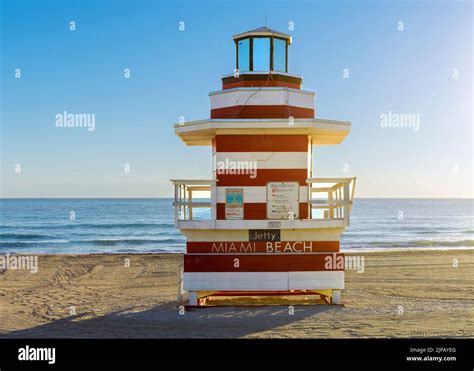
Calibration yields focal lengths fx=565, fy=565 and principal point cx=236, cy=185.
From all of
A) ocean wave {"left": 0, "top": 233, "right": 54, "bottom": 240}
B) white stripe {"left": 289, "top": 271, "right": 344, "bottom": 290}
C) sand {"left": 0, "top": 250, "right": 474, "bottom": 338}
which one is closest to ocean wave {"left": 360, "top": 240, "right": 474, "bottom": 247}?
sand {"left": 0, "top": 250, "right": 474, "bottom": 338}

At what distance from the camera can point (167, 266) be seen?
71.3 ft

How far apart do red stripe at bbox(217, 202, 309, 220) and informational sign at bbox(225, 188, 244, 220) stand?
0.28 ft

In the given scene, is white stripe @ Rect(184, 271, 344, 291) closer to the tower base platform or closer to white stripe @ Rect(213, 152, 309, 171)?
the tower base platform

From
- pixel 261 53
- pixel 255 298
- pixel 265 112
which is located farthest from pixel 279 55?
pixel 255 298

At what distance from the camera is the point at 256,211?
11609mm

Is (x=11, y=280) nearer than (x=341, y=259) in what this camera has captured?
No

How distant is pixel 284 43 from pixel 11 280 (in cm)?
1101

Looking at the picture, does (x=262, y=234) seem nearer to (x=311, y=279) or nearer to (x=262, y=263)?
(x=262, y=263)

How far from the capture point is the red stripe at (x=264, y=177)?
1162cm

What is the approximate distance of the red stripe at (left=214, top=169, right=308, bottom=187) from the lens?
11.6 metres

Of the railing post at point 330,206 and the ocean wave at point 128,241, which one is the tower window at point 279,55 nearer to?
the railing post at point 330,206

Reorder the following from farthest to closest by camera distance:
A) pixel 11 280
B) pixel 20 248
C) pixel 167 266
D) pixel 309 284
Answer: pixel 20 248 → pixel 167 266 → pixel 11 280 → pixel 309 284
